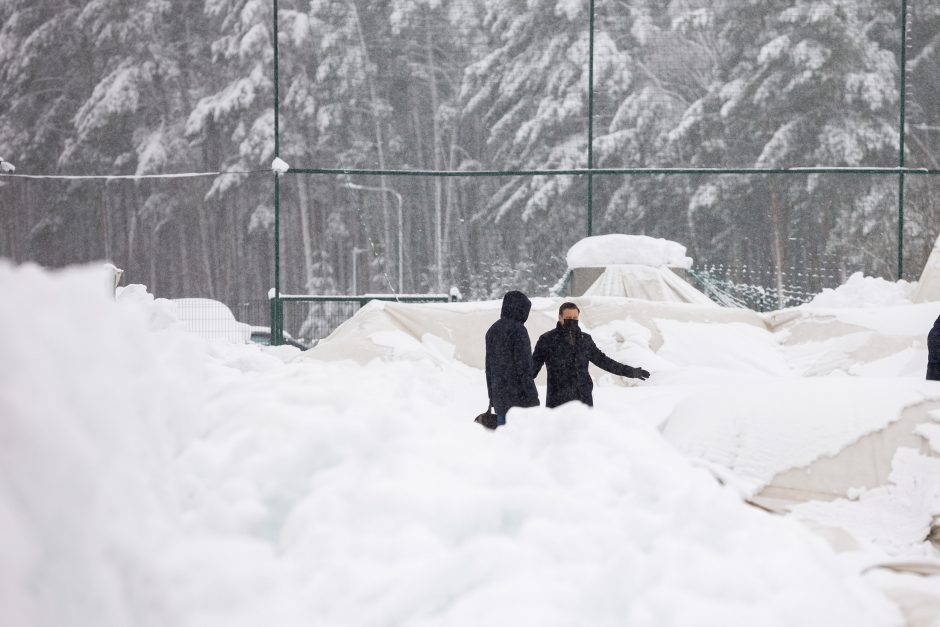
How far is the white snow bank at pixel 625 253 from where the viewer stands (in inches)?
396

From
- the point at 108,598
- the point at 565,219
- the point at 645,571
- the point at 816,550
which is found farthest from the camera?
the point at 565,219

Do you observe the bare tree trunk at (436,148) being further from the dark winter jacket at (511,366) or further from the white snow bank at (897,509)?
the white snow bank at (897,509)

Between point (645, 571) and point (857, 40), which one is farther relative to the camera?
point (857, 40)

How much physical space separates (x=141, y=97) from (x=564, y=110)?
270 inches

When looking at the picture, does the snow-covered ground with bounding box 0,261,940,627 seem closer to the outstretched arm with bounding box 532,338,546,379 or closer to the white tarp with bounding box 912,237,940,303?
the outstretched arm with bounding box 532,338,546,379

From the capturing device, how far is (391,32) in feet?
40.7

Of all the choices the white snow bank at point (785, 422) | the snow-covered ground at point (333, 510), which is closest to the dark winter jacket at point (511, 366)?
the white snow bank at point (785, 422)

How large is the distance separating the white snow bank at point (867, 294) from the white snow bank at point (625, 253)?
4.23ft

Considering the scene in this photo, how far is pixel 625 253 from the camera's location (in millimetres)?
10094

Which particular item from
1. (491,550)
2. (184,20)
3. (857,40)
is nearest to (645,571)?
(491,550)

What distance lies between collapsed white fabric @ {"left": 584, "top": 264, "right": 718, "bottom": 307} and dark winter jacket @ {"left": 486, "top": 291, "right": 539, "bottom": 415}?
4.01 metres

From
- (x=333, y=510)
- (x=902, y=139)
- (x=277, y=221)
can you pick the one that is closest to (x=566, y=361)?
(x=333, y=510)

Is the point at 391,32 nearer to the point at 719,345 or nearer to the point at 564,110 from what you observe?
the point at 564,110

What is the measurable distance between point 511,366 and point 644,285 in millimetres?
4205
